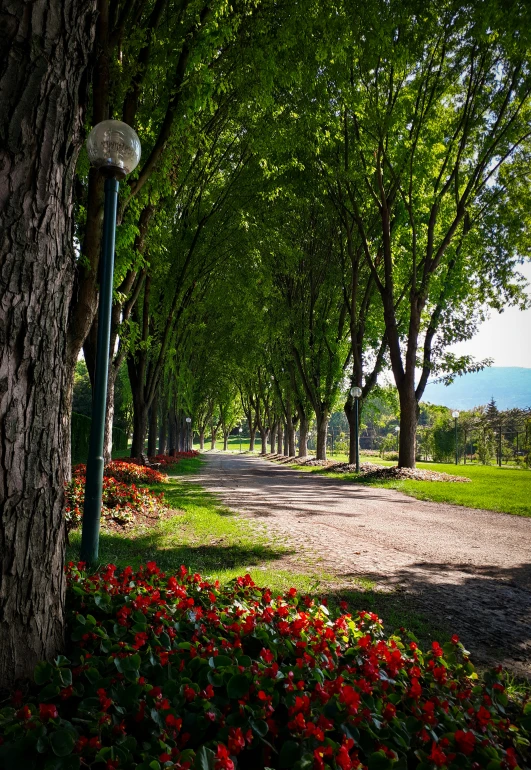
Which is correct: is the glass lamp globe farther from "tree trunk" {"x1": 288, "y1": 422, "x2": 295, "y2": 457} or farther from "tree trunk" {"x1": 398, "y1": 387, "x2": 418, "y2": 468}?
"tree trunk" {"x1": 288, "y1": 422, "x2": 295, "y2": 457}

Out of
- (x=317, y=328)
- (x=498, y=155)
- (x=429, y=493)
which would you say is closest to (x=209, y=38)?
(x=429, y=493)

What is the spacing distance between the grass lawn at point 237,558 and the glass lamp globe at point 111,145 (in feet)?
12.6

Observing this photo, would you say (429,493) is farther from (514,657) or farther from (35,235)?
(35,235)

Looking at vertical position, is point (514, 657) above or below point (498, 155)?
below

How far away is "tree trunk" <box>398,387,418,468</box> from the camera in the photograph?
52.1 feet

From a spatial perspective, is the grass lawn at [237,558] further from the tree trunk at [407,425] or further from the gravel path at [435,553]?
the tree trunk at [407,425]

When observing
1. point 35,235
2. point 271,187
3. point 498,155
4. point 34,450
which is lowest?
point 34,450

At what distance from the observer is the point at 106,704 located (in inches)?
72.2

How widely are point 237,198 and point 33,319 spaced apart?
1243cm

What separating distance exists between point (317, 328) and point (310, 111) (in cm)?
1430

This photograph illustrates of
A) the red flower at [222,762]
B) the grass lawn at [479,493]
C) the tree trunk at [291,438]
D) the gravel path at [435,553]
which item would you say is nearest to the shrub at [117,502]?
the gravel path at [435,553]

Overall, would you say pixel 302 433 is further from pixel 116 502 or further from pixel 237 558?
pixel 237 558

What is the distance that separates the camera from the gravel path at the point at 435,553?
3918 millimetres

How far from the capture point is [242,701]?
196 centimetres
